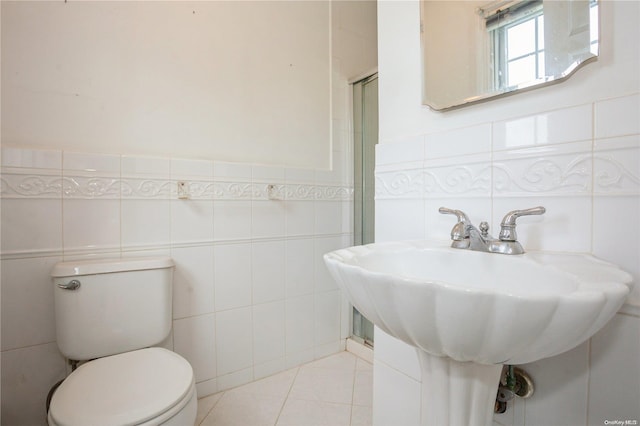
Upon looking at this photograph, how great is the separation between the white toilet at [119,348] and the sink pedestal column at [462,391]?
2.24ft

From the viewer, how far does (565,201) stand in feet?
2.13

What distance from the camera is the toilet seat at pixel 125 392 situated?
0.71 meters

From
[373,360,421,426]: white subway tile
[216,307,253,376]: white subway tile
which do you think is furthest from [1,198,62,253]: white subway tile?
[373,360,421,426]: white subway tile

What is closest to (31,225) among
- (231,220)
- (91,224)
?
(91,224)

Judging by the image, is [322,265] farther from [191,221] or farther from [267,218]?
[191,221]

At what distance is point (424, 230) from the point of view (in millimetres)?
919

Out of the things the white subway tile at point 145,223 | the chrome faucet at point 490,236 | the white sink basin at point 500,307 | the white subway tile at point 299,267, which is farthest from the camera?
the white subway tile at point 299,267

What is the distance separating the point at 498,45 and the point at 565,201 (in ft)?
1.49

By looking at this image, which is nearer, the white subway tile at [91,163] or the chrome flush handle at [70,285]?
the chrome flush handle at [70,285]

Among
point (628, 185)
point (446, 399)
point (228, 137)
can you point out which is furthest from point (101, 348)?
point (628, 185)

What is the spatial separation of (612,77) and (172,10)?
1635 millimetres

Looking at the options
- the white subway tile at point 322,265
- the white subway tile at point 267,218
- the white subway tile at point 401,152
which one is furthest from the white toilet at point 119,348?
the white subway tile at point 401,152

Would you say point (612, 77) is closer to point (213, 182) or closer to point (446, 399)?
point (446, 399)

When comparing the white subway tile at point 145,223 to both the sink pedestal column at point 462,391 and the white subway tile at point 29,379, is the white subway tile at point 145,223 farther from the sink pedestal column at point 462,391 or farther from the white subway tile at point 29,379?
the sink pedestal column at point 462,391
